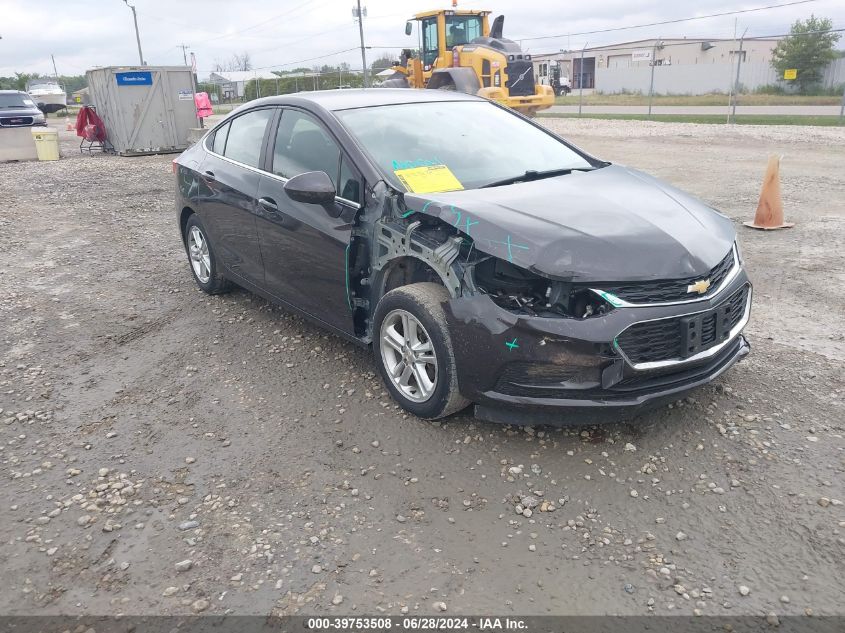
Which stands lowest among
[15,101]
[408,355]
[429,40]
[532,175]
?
[408,355]

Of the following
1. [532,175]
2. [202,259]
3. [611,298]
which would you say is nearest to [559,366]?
[611,298]

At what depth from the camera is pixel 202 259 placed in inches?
233

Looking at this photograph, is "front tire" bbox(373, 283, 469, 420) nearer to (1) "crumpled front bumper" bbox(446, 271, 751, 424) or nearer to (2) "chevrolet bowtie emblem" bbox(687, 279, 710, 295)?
(1) "crumpled front bumper" bbox(446, 271, 751, 424)

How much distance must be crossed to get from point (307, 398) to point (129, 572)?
1544 millimetres

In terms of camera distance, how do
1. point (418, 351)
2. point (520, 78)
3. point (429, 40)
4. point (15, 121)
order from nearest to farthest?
point (418, 351)
point (520, 78)
point (429, 40)
point (15, 121)

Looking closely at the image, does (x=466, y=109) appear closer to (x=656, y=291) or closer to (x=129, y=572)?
(x=656, y=291)

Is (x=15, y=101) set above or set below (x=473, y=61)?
below

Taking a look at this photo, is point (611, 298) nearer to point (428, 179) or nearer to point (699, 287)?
point (699, 287)

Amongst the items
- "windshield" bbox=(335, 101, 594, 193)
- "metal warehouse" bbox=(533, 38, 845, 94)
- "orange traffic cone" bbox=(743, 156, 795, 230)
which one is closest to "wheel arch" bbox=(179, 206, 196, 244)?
"windshield" bbox=(335, 101, 594, 193)

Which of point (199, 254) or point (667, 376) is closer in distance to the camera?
point (667, 376)

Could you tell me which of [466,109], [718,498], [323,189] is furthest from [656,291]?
[466,109]

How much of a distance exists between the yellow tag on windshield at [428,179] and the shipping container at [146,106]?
15.7 m

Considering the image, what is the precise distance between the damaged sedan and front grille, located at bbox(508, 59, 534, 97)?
528 inches

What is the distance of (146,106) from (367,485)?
16848mm
